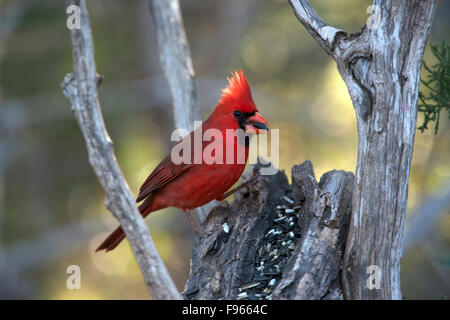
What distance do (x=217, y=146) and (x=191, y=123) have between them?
526 mm

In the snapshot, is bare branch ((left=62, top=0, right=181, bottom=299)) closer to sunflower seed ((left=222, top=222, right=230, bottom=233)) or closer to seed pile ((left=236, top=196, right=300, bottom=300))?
seed pile ((left=236, top=196, right=300, bottom=300))

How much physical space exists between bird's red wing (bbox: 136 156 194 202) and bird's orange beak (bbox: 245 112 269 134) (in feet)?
1.62

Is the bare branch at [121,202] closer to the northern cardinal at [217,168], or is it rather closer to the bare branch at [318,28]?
the bare branch at [318,28]

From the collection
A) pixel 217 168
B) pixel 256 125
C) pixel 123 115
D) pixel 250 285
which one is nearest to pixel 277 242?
pixel 250 285

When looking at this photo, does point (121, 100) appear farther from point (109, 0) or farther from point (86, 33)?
point (86, 33)

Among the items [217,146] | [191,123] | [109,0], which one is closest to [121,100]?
[109,0]

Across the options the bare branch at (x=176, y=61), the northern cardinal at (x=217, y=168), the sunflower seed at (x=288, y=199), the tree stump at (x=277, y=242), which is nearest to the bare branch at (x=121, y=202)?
the tree stump at (x=277, y=242)

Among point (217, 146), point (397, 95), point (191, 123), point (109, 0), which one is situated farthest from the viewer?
point (109, 0)

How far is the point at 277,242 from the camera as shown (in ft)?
10.00

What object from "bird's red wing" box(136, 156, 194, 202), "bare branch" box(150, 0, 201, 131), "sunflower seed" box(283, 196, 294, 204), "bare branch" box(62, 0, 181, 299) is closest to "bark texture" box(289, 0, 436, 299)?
"sunflower seed" box(283, 196, 294, 204)

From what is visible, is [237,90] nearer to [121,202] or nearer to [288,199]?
[288,199]

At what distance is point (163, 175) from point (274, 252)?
3.99 feet

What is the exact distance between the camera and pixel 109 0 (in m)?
8.13

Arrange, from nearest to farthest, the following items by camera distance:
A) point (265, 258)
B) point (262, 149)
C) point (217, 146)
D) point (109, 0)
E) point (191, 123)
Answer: point (265, 258)
point (217, 146)
point (191, 123)
point (262, 149)
point (109, 0)
